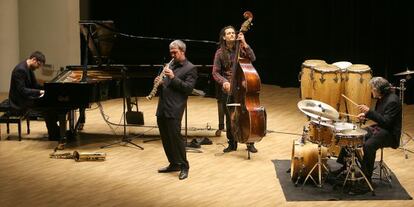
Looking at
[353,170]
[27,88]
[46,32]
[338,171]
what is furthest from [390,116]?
[46,32]

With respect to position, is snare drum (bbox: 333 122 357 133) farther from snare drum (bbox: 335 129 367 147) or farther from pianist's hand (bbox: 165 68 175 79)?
pianist's hand (bbox: 165 68 175 79)

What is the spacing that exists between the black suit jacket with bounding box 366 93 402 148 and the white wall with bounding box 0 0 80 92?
26.8 ft

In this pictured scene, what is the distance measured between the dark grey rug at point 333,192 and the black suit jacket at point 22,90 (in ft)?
12.0

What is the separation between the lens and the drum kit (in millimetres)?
7523

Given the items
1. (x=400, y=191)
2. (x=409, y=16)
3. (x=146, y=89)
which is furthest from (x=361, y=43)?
(x=400, y=191)

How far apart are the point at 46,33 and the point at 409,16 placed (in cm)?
696


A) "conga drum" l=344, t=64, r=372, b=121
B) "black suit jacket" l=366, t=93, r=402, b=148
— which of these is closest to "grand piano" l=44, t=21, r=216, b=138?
"conga drum" l=344, t=64, r=372, b=121

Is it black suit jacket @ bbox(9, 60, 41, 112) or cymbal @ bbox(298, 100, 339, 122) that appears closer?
cymbal @ bbox(298, 100, 339, 122)

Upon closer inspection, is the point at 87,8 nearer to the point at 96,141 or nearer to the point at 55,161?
the point at 96,141

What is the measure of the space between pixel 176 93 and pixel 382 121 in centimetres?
227

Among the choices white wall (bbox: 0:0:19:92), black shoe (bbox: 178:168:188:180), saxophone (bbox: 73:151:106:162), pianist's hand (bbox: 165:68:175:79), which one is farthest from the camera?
white wall (bbox: 0:0:19:92)

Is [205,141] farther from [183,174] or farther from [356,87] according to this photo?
[356,87]

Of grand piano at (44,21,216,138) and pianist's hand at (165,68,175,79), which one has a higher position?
pianist's hand at (165,68,175,79)

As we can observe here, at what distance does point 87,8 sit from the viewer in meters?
15.3
